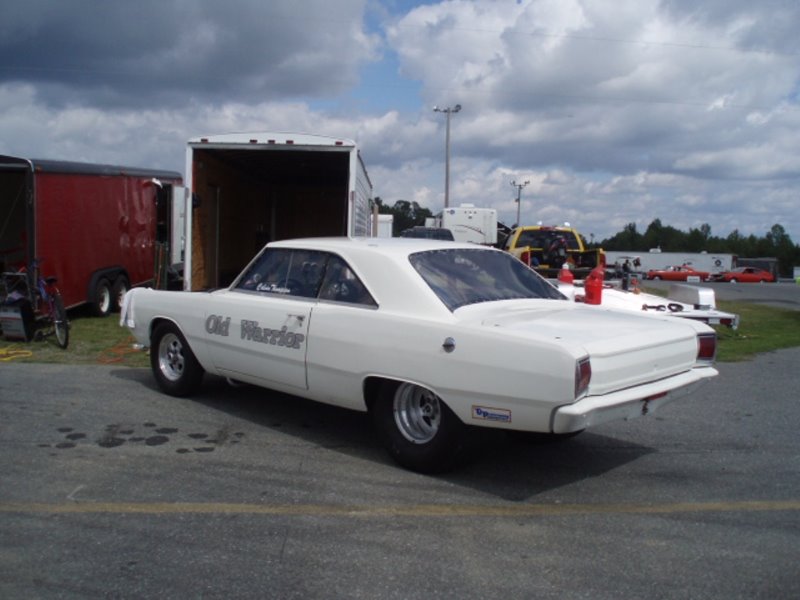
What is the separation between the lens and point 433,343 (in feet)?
15.7

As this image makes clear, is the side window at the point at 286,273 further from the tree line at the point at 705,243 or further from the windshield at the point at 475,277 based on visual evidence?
the tree line at the point at 705,243

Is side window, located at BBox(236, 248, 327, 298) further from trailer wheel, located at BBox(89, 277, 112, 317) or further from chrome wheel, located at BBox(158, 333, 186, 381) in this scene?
trailer wheel, located at BBox(89, 277, 112, 317)

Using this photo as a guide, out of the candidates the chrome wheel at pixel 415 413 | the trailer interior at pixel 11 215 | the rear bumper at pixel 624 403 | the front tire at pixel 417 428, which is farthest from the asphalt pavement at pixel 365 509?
the trailer interior at pixel 11 215

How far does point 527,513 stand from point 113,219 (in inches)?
456

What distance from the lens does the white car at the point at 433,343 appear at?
4.43 m

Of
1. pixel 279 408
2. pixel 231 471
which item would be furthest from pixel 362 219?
pixel 231 471

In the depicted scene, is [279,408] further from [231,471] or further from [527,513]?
[527,513]

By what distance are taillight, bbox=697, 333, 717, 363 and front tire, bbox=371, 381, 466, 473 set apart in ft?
6.23

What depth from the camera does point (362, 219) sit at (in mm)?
12359

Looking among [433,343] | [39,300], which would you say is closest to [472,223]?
[39,300]

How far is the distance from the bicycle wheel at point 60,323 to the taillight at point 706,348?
819cm

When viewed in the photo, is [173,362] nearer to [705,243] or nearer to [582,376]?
[582,376]

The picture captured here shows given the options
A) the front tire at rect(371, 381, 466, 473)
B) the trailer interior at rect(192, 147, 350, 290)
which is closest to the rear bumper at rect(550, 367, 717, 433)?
the front tire at rect(371, 381, 466, 473)

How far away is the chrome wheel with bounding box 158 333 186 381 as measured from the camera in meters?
7.19
